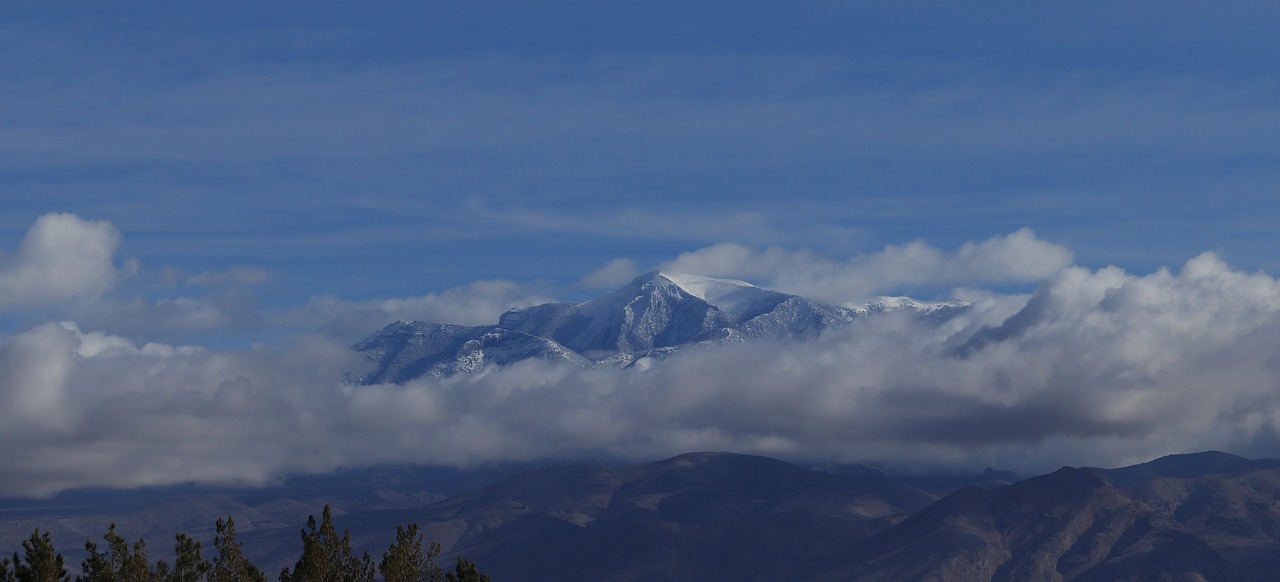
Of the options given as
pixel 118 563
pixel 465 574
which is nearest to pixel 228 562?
pixel 118 563

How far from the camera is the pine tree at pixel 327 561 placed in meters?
130

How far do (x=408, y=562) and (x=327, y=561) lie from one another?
21.3 ft

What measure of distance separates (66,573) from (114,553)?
4782 mm

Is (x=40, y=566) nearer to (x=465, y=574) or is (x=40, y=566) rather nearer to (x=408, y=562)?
(x=408, y=562)

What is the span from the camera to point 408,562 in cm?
13388

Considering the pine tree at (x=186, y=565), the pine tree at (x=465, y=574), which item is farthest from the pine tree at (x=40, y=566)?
the pine tree at (x=465, y=574)

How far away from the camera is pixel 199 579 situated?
138 m

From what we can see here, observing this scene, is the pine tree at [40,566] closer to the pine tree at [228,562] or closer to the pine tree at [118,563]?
the pine tree at [118,563]

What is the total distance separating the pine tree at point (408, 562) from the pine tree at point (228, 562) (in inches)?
433

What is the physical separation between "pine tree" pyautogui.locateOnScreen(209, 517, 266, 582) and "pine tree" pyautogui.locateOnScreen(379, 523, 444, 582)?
11.0 meters

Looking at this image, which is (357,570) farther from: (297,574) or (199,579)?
(199,579)

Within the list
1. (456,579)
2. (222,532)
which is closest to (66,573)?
(222,532)

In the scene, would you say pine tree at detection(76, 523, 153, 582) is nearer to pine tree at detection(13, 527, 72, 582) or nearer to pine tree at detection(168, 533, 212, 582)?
pine tree at detection(13, 527, 72, 582)

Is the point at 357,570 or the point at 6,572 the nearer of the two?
the point at 6,572
